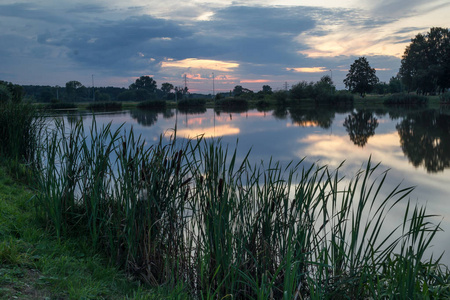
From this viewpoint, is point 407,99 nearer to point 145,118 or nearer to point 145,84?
point 145,118

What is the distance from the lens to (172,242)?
353 cm

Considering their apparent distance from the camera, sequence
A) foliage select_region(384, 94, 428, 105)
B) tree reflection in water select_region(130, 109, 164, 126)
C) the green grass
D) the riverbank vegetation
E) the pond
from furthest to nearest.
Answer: foliage select_region(384, 94, 428, 105) → tree reflection in water select_region(130, 109, 164, 126) → the pond → the riverbank vegetation → the green grass

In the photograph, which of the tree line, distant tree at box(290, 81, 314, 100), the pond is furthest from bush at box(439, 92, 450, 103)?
the pond

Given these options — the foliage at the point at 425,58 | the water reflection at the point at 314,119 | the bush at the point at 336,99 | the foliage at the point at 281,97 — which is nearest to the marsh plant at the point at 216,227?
the water reflection at the point at 314,119

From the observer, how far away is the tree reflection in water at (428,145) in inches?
475

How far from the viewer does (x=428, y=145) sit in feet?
51.1

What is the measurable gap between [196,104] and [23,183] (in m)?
51.7

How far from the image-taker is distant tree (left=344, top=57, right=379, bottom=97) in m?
62.0

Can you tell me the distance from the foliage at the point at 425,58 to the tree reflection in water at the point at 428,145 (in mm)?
37017

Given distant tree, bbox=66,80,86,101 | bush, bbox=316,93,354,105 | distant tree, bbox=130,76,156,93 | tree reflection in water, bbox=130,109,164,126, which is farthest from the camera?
distant tree, bbox=130,76,156,93

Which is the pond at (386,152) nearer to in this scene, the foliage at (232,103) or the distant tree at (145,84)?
the foliage at (232,103)

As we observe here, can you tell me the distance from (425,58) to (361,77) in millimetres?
10234

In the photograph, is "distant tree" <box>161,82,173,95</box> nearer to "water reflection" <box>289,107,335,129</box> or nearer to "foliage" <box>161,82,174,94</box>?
"foliage" <box>161,82,174,94</box>

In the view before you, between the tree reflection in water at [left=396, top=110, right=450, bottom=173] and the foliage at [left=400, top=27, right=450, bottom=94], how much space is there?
1457 inches
